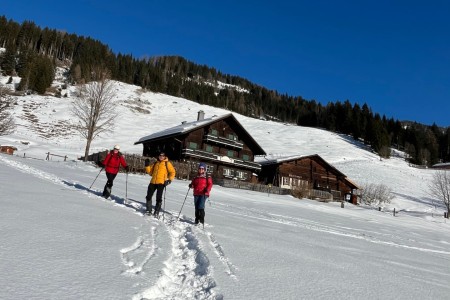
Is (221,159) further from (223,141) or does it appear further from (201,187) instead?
(201,187)

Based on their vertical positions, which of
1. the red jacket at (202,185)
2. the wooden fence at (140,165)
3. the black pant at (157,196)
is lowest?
the black pant at (157,196)

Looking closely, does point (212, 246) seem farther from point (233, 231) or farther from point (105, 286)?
point (105, 286)

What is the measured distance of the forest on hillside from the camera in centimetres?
9650

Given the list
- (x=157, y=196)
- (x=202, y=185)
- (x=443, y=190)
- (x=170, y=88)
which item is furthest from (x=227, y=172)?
(x=170, y=88)

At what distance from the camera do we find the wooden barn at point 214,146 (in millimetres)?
42344

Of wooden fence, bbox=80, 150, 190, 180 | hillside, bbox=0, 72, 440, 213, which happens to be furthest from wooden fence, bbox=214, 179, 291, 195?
hillside, bbox=0, 72, 440, 213

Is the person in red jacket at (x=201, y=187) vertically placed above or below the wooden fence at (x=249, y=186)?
below

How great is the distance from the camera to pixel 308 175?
165 feet

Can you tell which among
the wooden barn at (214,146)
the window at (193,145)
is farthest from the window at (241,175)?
the window at (193,145)

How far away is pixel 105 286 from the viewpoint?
4051 mm

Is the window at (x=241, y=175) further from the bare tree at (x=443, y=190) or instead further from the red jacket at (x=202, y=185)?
the red jacket at (x=202, y=185)

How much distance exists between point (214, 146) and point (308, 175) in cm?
1403

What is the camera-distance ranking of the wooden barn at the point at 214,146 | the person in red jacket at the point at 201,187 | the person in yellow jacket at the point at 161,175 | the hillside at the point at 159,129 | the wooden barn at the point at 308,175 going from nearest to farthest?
the person in red jacket at the point at 201,187 → the person in yellow jacket at the point at 161,175 → the wooden barn at the point at 214,146 → the wooden barn at the point at 308,175 → the hillside at the point at 159,129

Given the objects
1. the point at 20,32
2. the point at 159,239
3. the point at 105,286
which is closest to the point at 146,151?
the point at 159,239
